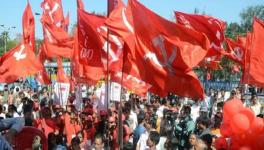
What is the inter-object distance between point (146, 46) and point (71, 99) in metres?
9.60

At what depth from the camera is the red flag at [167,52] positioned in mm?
6639

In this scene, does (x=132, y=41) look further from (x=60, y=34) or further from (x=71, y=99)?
(x=71, y=99)

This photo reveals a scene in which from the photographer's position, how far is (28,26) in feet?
44.5

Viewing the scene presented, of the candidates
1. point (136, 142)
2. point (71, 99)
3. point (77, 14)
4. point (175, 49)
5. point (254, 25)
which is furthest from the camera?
point (71, 99)

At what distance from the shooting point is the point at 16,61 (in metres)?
12.5

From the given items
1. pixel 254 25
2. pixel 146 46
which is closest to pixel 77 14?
pixel 146 46

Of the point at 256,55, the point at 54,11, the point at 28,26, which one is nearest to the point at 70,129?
the point at 256,55

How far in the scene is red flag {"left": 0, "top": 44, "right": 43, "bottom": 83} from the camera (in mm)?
12391

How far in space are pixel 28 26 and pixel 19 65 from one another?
1576mm

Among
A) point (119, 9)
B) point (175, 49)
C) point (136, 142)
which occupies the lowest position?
point (136, 142)

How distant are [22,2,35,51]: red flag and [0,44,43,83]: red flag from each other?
768 mm

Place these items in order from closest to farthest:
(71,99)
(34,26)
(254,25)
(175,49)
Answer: (175,49)
(254,25)
(34,26)
(71,99)

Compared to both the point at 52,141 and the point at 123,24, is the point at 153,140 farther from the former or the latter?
the point at 123,24

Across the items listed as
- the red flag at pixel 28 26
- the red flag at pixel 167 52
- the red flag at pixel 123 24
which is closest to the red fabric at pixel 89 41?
the red flag at pixel 123 24
